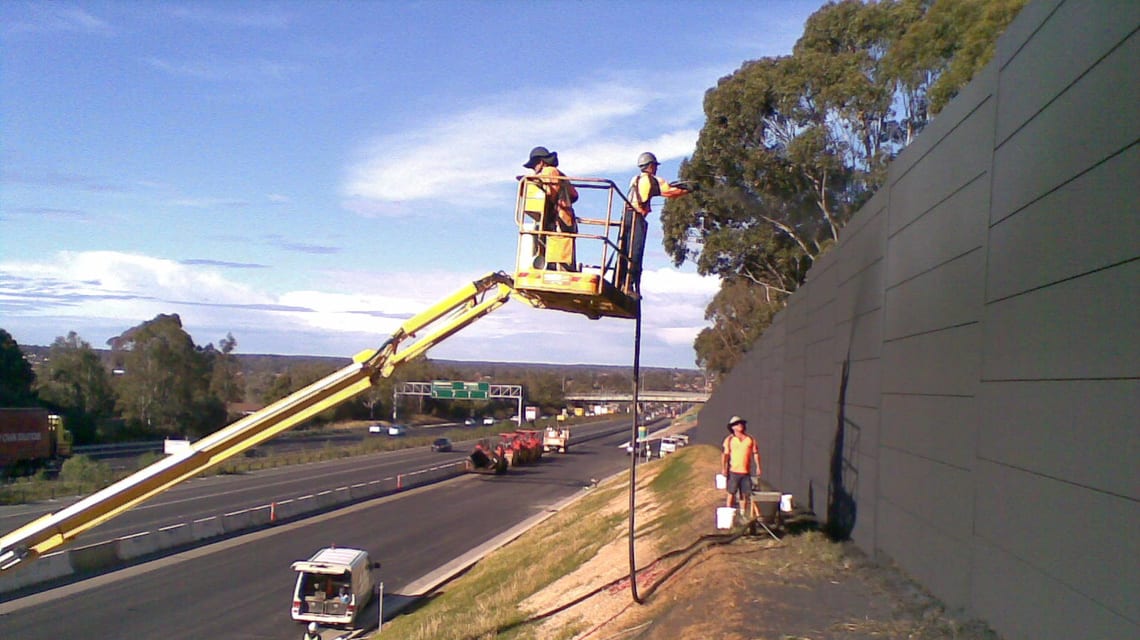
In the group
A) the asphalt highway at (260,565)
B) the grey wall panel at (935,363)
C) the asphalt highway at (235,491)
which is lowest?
the asphalt highway at (235,491)

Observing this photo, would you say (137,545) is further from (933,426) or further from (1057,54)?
(1057,54)

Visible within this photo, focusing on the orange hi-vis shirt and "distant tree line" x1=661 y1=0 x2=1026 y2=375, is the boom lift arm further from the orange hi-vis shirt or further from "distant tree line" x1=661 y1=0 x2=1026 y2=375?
"distant tree line" x1=661 y1=0 x2=1026 y2=375

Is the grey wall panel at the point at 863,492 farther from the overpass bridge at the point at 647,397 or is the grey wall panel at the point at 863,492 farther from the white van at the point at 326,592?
the overpass bridge at the point at 647,397

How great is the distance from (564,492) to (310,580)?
Result: 27.2 m

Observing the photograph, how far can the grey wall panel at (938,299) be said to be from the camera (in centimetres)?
817

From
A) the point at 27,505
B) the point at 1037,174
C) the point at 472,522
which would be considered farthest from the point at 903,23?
the point at 27,505

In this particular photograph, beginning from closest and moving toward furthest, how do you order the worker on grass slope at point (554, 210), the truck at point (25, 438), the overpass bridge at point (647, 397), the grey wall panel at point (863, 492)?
1. the worker on grass slope at point (554, 210)
2. the grey wall panel at point (863, 492)
3. the truck at point (25, 438)
4. the overpass bridge at point (647, 397)

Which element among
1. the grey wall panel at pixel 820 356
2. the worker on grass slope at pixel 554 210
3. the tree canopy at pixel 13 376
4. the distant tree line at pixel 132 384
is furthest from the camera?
the distant tree line at pixel 132 384

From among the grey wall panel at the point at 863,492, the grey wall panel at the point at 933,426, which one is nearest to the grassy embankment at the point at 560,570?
the grey wall panel at the point at 863,492

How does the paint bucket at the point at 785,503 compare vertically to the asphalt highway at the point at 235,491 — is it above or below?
above

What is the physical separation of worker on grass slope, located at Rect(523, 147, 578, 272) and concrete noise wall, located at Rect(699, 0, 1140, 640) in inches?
141

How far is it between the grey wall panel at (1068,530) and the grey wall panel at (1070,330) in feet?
2.33

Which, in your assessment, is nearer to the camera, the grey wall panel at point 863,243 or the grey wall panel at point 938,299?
the grey wall panel at point 938,299

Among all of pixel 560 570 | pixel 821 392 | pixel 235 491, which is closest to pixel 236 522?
pixel 235 491
